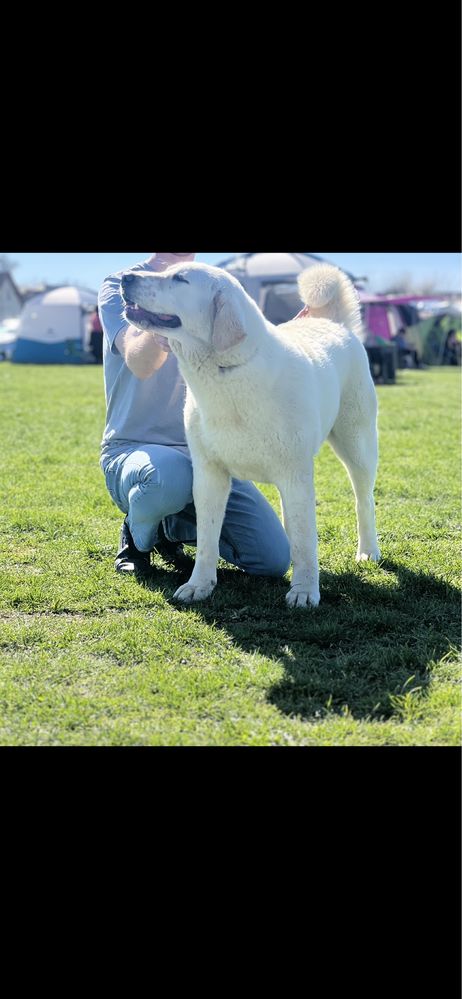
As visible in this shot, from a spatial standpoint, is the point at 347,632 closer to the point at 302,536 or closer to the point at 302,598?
the point at 302,598

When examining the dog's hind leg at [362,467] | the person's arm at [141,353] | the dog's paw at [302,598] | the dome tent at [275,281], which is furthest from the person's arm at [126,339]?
the dome tent at [275,281]

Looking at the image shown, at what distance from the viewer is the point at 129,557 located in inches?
175

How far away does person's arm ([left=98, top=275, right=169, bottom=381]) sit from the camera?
4184 mm

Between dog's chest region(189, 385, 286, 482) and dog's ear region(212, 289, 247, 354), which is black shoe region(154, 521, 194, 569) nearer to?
dog's chest region(189, 385, 286, 482)

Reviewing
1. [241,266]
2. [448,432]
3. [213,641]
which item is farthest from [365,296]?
[213,641]

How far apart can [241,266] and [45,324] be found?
7.64 metres

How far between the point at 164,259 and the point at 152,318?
2.81 ft

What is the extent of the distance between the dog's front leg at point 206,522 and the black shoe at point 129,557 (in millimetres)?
456

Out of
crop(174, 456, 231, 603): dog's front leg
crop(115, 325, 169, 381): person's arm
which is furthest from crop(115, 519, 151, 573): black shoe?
crop(115, 325, 169, 381): person's arm

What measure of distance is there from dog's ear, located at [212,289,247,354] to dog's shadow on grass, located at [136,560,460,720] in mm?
1171

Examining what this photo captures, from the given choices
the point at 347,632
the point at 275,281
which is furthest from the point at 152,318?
the point at 275,281

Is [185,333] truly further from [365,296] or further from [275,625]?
[365,296]

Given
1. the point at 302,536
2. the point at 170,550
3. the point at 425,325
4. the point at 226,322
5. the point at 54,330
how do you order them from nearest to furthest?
the point at 226,322
the point at 302,536
the point at 170,550
the point at 425,325
the point at 54,330

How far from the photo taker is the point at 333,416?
13.7 ft
